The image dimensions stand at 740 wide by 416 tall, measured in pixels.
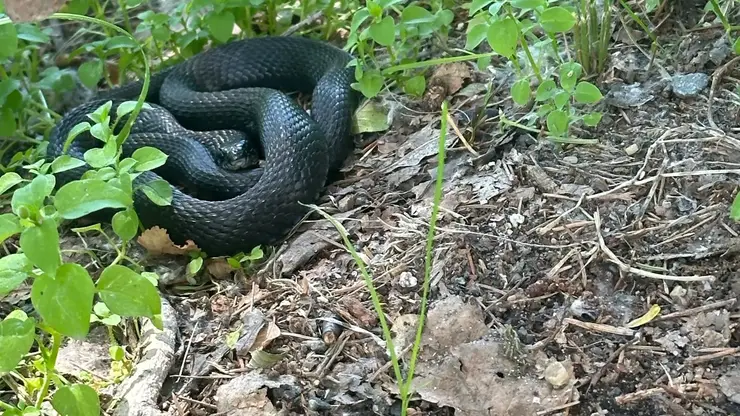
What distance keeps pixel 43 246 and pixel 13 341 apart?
303 millimetres

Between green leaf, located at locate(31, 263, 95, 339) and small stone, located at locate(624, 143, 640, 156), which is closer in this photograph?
green leaf, located at locate(31, 263, 95, 339)

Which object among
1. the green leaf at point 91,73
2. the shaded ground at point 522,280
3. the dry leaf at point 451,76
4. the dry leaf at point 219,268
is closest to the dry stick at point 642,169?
the shaded ground at point 522,280

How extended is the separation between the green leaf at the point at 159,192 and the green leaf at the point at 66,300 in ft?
3.22

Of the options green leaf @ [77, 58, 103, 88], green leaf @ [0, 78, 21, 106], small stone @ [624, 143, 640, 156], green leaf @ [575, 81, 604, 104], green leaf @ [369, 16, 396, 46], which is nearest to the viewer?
green leaf @ [575, 81, 604, 104]

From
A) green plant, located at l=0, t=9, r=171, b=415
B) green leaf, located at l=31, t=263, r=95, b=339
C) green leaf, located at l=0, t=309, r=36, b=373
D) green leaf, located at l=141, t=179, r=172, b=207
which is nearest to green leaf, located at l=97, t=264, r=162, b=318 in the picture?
green plant, located at l=0, t=9, r=171, b=415

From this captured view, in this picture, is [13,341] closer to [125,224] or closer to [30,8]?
[125,224]

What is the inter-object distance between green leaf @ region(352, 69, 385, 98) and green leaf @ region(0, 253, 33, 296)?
178 centimetres

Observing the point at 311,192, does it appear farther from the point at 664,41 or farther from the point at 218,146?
the point at 664,41

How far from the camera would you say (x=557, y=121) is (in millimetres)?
2744

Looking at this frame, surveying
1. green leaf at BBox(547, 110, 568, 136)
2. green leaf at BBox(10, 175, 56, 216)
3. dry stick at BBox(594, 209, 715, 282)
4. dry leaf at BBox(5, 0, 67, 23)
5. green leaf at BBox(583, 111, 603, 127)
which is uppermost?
dry leaf at BBox(5, 0, 67, 23)

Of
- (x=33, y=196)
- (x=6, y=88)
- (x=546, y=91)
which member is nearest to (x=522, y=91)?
(x=546, y=91)

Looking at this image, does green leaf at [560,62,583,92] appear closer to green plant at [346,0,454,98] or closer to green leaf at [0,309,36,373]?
green plant at [346,0,454,98]

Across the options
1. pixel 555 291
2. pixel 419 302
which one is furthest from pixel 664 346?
pixel 419 302

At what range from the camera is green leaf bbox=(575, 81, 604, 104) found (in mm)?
2705
